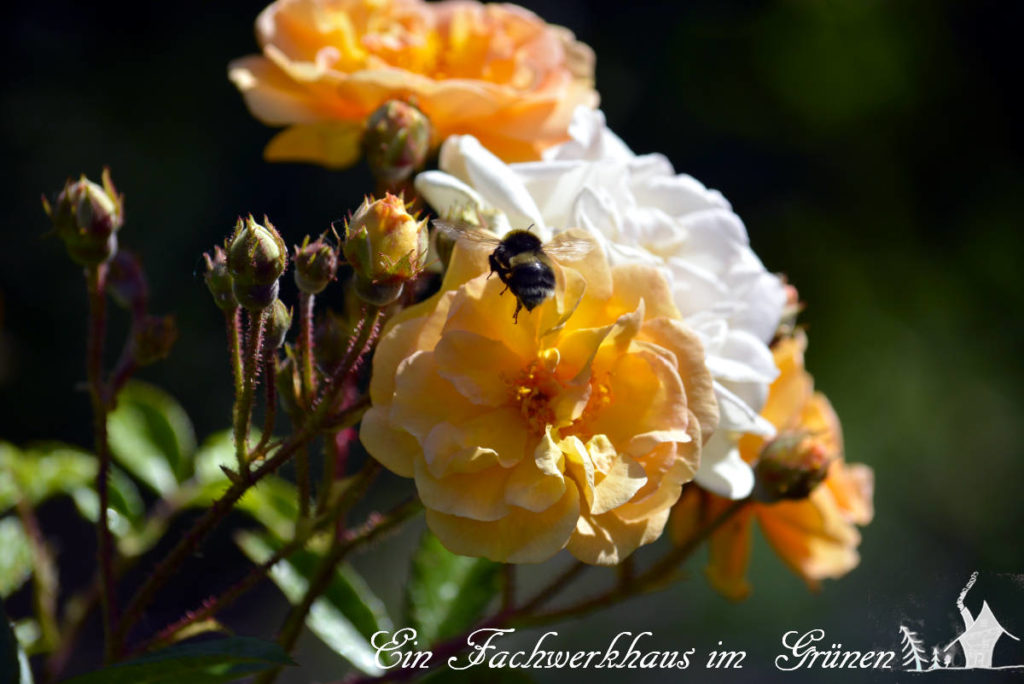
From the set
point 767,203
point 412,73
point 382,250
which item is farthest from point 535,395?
point 767,203

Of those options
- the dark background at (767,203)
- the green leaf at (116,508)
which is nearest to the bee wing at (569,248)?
the green leaf at (116,508)

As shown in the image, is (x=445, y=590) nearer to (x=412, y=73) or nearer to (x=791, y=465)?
(x=791, y=465)

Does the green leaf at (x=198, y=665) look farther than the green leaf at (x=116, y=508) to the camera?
No

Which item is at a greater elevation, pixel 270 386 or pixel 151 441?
pixel 270 386

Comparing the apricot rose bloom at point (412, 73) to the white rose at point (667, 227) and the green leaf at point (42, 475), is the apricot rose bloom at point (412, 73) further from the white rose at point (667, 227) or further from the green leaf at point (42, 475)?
the green leaf at point (42, 475)

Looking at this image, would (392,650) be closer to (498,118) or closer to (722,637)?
(498,118)

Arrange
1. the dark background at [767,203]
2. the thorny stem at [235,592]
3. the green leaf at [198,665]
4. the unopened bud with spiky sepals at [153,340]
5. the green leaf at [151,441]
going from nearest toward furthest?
the green leaf at [198,665], the thorny stem at [235,592], the unopened bud with spiky sepals at [153,340], the green leaf at [151,441], the dark background at [767,203]

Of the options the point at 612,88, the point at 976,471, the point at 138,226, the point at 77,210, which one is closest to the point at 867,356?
the point at 976,471
